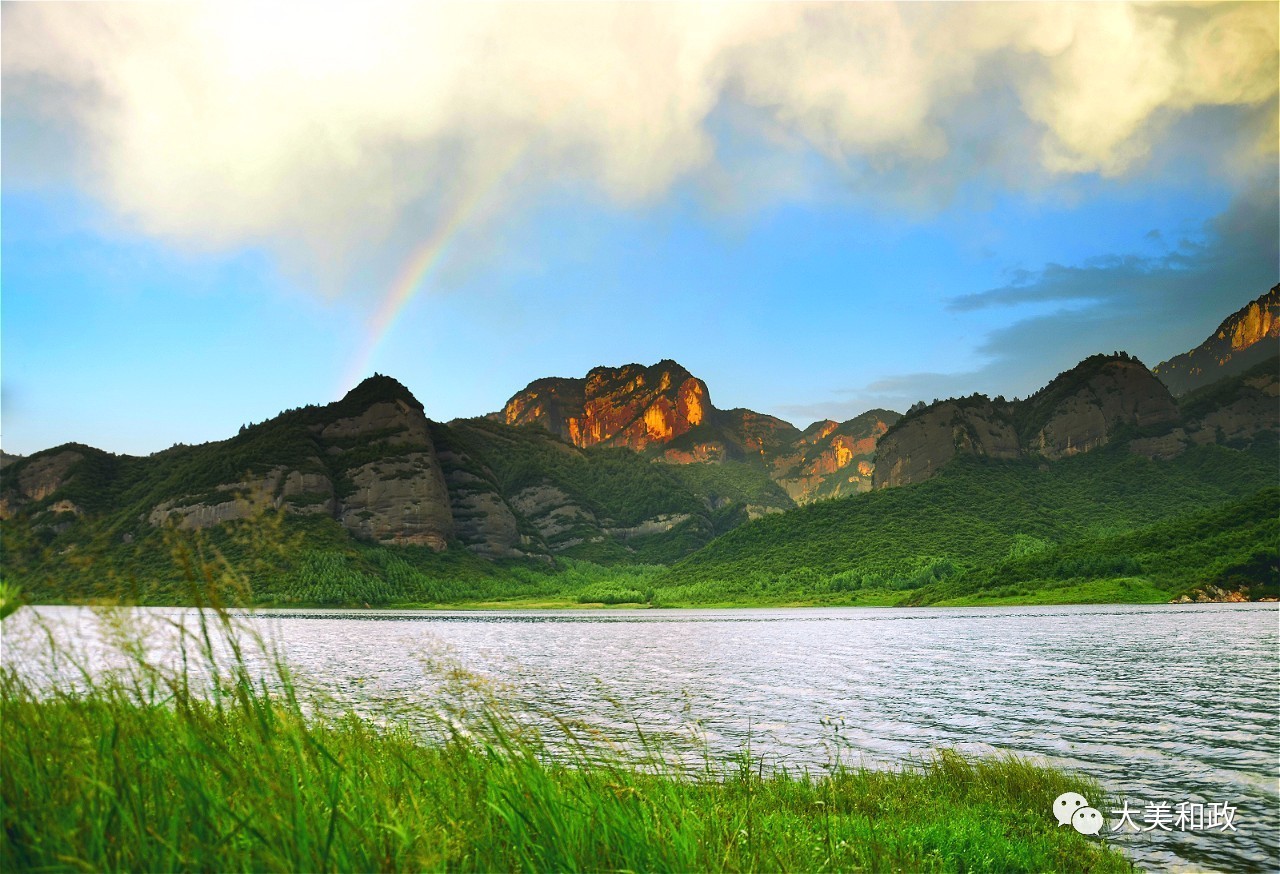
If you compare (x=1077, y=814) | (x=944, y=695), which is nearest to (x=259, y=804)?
(x=1077, y=814)

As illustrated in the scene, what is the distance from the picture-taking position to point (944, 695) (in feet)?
122

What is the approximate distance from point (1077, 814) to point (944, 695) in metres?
23.9

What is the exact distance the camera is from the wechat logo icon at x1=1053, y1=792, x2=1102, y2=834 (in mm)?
14352

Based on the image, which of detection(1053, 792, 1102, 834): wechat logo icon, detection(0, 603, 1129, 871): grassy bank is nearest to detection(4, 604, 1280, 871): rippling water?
detection(1053, 792, 1102, 834): wechat logo icon

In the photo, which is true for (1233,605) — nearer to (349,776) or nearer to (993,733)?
(993,733)

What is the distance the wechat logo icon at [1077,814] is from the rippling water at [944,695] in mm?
423

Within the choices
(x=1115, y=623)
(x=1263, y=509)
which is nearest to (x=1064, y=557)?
(x=1263, y=509)

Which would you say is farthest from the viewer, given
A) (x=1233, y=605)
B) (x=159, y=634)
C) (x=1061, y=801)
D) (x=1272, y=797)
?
(x=1233, y=605)

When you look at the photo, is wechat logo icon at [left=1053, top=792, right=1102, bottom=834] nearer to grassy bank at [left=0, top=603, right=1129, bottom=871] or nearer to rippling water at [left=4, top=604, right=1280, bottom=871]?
rippling water at [left=4, top=604, right=1280, bottom=871]

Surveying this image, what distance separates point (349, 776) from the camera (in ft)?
22.1

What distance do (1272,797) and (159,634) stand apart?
2195cm

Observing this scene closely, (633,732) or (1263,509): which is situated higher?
(1263,509)

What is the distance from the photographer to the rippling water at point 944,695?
15.8 metres

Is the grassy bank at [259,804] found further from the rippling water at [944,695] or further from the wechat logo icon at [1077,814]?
the wechat logo icon at [1077,814]
